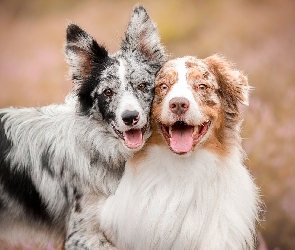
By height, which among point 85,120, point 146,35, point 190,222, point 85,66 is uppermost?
point 146,35

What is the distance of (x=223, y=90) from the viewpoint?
4.94 meters

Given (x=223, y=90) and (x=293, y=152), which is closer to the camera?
(x=223, y=90)

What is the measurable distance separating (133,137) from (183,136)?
1.13ft

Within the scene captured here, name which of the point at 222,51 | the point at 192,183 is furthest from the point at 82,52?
the point at 222,51

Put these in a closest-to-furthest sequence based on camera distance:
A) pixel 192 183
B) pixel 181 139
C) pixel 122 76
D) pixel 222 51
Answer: pixel 181 139
pixel 192 183
pixel 122 76
pixel 222 51

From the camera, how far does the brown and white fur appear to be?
484 centimetres

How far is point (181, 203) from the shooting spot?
492cm

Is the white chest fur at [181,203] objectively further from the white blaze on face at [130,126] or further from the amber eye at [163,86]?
the amber eye at [163,86]

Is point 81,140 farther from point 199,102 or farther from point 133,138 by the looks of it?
point 199,102

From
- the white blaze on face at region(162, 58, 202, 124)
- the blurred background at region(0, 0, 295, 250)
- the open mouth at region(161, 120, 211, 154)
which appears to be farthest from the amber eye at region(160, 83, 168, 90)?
the blurred background at region(0, 0, 295, 250)

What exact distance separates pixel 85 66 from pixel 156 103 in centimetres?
71

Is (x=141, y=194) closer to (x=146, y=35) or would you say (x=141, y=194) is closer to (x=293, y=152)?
(x=146, y=35)

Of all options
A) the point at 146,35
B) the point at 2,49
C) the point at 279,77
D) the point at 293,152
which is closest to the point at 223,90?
the point at 146,35

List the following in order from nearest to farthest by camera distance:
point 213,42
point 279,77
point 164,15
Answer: point 279,77
point 213,42
point 164,15
